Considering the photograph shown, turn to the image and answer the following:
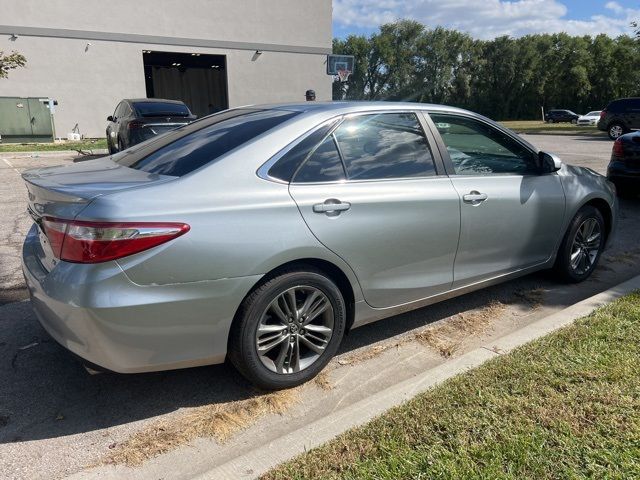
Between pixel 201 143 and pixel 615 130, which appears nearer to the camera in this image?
pixel 201 143

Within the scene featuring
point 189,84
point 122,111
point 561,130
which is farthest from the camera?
point 189,84

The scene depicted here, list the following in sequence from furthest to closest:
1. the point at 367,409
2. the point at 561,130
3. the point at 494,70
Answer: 1. the point at 494,70
2. the point at 561,130
3. the point at 367,409

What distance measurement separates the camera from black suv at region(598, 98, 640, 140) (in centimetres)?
2244

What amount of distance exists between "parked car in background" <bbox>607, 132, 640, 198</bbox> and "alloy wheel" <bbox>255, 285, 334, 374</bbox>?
715 cm

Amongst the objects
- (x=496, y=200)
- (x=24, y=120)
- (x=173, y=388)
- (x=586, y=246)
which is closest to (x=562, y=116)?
(x=24, y=120)

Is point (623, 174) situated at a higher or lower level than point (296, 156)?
lower

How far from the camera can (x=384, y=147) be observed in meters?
3.45

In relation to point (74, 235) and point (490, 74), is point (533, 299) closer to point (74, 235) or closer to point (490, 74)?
point (74, 235)

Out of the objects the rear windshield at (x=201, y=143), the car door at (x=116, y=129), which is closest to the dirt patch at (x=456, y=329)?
the rear windshield at (x=201, y=143)

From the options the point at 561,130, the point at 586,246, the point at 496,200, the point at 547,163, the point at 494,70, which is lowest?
the point at 561,130

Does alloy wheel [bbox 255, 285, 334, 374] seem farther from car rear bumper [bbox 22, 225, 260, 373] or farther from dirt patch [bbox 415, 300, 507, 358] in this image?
dirt patch [bbox 415, 300, 507, 358]

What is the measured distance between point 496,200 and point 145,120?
994 centimetres

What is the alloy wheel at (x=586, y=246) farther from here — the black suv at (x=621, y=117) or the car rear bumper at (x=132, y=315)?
Answer: the black suv at (x=621, y=117)

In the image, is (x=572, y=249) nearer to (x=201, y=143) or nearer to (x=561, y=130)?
(x=201, y=143)
